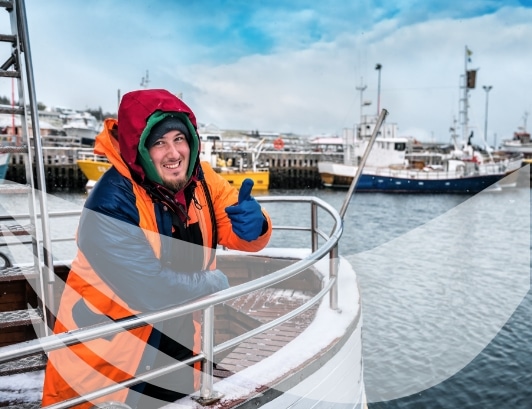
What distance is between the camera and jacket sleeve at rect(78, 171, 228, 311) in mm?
2268

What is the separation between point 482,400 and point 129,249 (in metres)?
8.19

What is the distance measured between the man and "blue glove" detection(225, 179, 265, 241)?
247mm

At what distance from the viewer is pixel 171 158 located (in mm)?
2445

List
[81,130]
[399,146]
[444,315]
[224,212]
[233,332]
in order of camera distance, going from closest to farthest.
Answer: [224,212], [233,332], [444,315], [399,146], [81,130]

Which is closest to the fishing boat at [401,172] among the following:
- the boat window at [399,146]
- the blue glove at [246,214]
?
the boat window at [399,146]

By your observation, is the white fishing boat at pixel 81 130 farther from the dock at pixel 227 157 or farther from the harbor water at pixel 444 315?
A: the harbor water at pixel 444 315

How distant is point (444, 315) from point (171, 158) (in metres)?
11.1

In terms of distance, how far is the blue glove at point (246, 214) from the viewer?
275 cm

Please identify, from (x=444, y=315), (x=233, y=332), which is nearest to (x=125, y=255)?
(x=233, y=332)

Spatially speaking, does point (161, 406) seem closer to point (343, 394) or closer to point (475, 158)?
point (343, 394)

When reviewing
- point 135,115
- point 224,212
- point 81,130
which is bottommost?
point 224,212

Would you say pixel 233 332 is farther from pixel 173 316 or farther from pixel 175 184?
pixel 173 316

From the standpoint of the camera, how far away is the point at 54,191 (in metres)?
46.7

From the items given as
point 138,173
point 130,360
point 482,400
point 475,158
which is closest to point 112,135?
point 138,173
